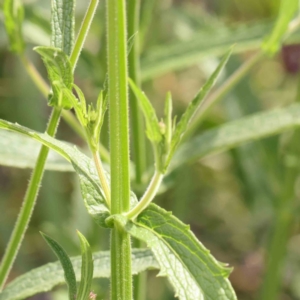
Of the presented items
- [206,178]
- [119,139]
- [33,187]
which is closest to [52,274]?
[33,187]

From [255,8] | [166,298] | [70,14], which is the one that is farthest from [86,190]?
[255,8]

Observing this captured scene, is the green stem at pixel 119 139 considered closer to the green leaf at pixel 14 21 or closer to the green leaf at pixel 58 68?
the green leaf at pixel 58 68

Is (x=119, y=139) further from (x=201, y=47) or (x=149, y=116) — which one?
(x=201, y=47)

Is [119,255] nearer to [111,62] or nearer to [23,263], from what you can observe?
[111,62]

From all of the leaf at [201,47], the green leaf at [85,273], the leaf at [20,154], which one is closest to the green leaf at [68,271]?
the green leaf at [85,273]

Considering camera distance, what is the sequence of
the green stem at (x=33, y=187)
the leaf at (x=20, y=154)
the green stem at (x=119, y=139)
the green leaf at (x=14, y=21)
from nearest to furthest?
the green stem at (x=119, y=139), the green stem at (x=33, y=187), the green leaf at (x=14, y=21), the leaf at (x=20, y=154)

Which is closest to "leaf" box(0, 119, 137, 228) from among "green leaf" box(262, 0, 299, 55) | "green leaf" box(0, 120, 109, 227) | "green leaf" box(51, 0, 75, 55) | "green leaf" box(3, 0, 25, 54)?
"green leaf" box(0, 120, 109, 227)

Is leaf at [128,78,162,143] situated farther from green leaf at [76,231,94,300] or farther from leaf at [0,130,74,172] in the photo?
leaf at [0,130,74,172]
